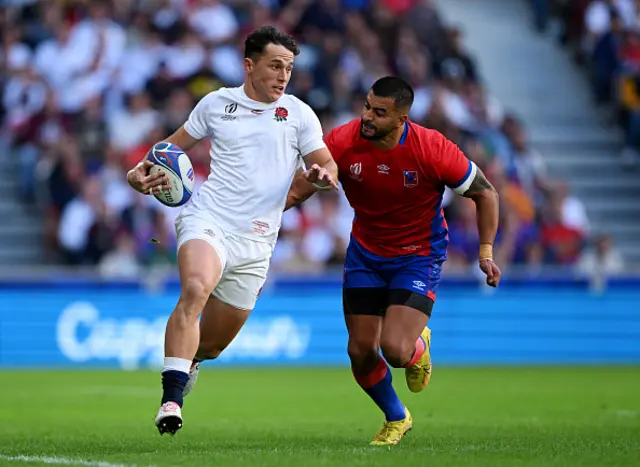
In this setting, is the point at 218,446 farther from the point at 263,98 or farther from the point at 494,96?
the point at 494,96

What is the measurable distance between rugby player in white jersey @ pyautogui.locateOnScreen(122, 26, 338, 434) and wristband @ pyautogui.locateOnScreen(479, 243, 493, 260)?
124 centimetres

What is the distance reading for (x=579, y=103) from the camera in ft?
88.9

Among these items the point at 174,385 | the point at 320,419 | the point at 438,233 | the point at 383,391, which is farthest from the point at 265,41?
the point at 320,419

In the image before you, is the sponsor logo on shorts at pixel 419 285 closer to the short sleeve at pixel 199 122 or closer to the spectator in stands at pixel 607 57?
the short sleeve at pixel 199 122

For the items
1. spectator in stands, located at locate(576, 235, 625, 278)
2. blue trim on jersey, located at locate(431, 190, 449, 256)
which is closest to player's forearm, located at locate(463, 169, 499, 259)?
blue trim on jersey, located at locate(431, 190, 449, 256)

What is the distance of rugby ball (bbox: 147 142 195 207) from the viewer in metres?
9.02

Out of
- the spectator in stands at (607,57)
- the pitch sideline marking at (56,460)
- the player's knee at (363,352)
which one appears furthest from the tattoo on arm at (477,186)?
the spectator in stands at (607,57)

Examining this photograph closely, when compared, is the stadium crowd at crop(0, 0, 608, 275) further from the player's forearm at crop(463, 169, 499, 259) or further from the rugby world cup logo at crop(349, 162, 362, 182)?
the player's forearm at crop(463, 169, 499, 259)

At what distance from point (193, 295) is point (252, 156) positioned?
124 cm

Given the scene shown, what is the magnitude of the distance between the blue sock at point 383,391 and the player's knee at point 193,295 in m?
1.65

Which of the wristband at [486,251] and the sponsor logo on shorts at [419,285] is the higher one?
the wristband at [486,251]

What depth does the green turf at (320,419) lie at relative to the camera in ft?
26.8

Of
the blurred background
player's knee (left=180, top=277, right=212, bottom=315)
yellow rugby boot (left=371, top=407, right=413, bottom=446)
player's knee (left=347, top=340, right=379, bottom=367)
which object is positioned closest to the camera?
player's knee (left=180, top=277, right=212, bottom=315)

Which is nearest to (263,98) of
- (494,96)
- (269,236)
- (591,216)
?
(269,236)
